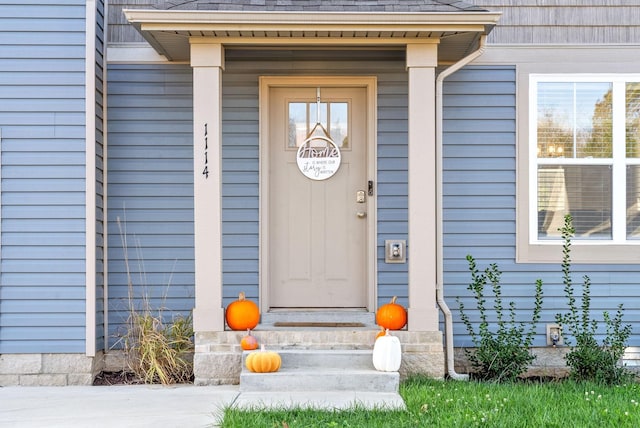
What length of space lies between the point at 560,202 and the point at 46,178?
14.1ft

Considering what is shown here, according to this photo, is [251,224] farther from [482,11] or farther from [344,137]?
[482,11]

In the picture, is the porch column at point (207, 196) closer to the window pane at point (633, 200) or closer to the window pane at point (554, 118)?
the window pane at point (554, 118)

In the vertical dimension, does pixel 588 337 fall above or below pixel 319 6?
below

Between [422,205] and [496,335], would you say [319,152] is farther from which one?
[496,335]

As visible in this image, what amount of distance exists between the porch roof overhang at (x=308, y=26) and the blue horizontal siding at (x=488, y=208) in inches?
32.2

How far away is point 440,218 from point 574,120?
144 centimetres

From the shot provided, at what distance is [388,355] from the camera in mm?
4895

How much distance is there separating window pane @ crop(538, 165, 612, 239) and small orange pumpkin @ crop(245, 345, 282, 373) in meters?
2.63

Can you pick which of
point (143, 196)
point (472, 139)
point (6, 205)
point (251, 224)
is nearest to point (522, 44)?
point (472, 139)

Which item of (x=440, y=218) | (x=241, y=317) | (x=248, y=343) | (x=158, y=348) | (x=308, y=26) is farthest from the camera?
(x=440, y=218)

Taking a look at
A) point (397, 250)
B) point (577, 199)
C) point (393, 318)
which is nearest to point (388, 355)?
point (393, 318)

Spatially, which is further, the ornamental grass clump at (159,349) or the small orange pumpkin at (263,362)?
the ornamental grass clump at (159,349)

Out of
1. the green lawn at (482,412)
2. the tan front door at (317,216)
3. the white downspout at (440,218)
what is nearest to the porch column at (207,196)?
the tan front door at (317,216)

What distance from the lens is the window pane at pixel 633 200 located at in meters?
5.99
